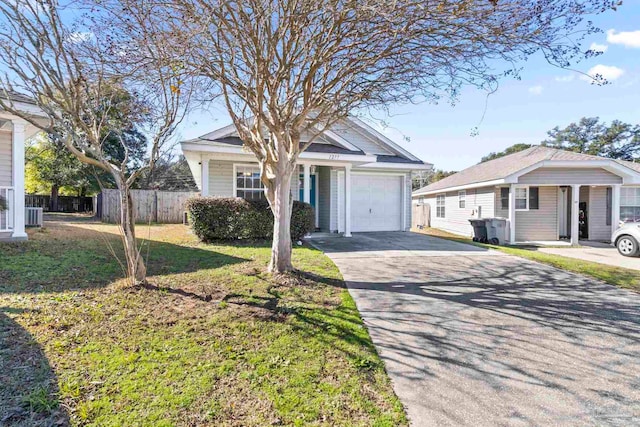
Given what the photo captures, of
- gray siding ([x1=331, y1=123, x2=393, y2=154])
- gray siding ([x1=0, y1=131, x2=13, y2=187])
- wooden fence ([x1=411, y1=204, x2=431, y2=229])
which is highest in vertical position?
gray siding ([x1=331, y1=123, x2=393, y2=154])

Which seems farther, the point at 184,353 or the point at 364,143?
the point at 364,143

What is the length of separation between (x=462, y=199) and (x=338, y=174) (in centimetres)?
913

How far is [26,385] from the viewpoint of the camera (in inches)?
117

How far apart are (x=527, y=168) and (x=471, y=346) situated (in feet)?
40.0

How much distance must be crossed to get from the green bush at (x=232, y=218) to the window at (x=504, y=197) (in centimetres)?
998

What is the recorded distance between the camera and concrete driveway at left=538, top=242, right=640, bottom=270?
9562 millimetres

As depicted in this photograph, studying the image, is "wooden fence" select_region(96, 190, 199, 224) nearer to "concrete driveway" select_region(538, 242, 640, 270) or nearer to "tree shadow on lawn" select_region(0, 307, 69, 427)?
"tree shadow on lawn" select_region(0, 307, 69, 427)

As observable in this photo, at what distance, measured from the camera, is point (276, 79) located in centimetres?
614

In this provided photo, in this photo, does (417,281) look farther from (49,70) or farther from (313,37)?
(49,70)

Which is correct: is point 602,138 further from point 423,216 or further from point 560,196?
point 560,196

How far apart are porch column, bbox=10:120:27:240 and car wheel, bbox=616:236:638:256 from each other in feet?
58.3

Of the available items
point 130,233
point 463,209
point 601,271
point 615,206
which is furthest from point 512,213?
point 130,233

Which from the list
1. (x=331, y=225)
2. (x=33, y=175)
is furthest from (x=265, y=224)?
(x=33, y=175)

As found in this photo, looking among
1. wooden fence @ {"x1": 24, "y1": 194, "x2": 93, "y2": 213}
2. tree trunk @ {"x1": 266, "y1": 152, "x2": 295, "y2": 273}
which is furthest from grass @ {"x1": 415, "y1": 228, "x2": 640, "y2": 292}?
wooden fence @ {"x1": 24, "y1": 194, "x2": 93, "y2": 213}
